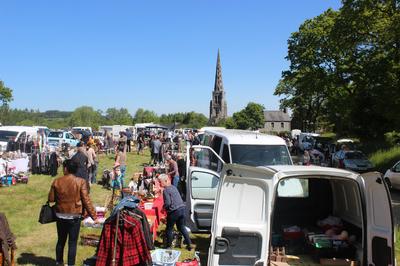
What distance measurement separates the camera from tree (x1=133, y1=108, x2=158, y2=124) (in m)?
164

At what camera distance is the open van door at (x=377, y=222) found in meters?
5.22

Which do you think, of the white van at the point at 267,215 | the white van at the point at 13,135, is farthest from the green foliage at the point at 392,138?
the white van at the point at 267,215

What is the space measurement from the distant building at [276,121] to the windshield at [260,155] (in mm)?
123019

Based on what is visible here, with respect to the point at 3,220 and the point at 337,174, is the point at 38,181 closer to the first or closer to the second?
the point at 3,220

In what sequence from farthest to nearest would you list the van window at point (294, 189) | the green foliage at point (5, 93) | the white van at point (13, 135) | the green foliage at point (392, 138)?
the green foliage at point (5, 93)
the green foliage at point (392, 138)
the white van at point (13, 135)
the van window at point (294, 189)

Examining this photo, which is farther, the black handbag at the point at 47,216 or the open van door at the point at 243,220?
the black handbag at the point at 47,216

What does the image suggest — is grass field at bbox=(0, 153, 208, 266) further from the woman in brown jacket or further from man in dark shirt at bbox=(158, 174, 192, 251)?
the woman in brown jacket

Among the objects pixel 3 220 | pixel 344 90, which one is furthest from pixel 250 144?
pixel 344 90

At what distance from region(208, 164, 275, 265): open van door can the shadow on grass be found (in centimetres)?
398

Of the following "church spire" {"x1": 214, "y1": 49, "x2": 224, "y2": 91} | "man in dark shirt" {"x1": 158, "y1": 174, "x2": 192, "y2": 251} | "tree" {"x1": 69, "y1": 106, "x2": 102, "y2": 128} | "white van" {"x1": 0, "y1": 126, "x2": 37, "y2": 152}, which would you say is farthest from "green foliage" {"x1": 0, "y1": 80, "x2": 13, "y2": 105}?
"church spire" {"x1": 214, "y1": 49, "x2": 224, "y2": 91}

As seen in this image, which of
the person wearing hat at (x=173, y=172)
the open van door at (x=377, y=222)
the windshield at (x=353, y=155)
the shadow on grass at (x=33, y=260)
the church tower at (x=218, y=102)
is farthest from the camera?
the church tower at (x=218, y=102)

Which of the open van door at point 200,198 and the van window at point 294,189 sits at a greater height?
the van window at point 294,189

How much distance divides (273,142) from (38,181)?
35.1 ft

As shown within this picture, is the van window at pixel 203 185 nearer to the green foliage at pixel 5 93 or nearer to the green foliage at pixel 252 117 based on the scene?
the green foliage at pixel 5 93
